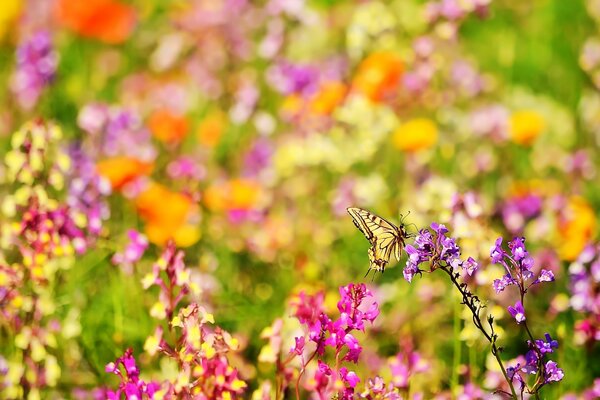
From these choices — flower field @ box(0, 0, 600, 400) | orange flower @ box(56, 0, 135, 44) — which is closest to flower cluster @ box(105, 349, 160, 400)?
flower field @ box(0, 0, 600, 400)

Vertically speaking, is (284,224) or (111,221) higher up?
(284,224)


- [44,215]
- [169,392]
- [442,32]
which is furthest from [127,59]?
[169,392]

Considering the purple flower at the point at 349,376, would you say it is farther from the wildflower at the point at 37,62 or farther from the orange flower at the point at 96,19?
the orange flower at the point at 96,19

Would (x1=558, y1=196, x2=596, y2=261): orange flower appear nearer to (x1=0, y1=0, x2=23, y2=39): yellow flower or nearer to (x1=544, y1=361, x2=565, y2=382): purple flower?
(x1=544, y1=361, x2=565, y2=382): purple flower

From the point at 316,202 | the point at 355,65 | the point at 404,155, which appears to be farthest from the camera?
the point at 355,65

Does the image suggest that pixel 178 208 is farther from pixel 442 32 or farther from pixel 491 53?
pixel 491 53

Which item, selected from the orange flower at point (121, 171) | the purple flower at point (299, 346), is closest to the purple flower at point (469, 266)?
the purple flower at point (299, 346)
